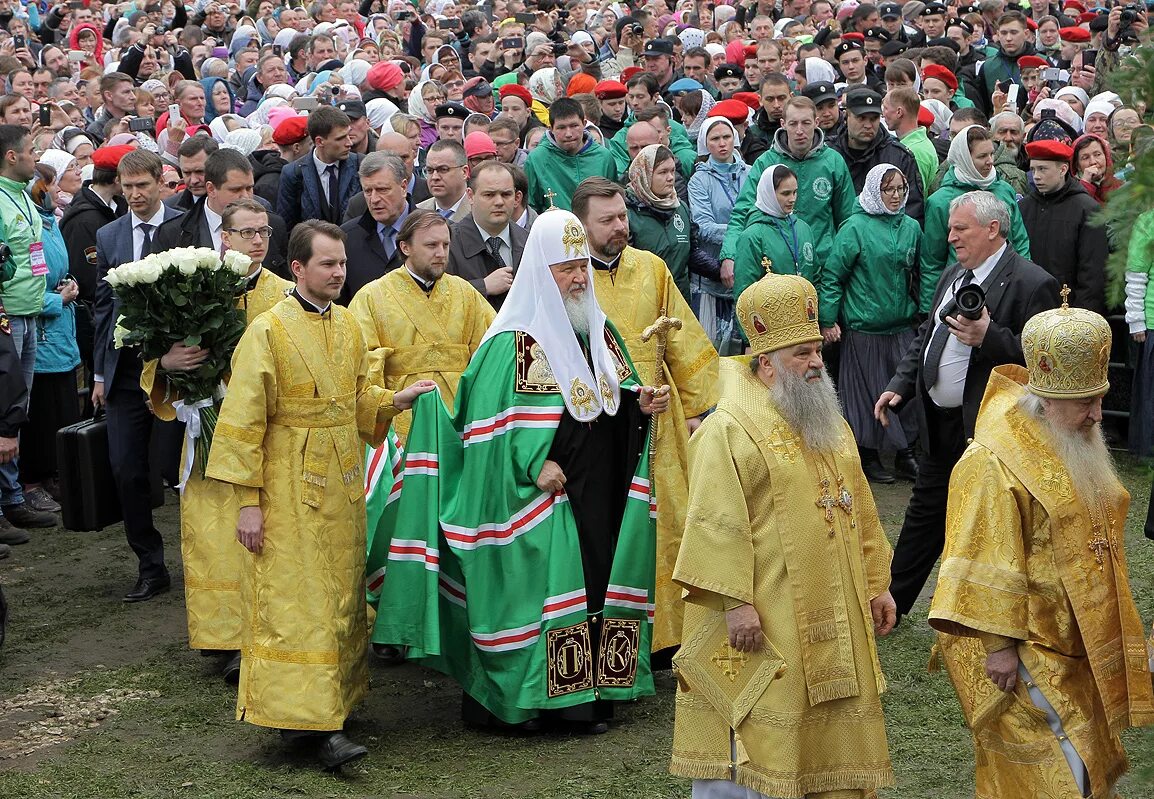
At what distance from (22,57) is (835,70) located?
908cm

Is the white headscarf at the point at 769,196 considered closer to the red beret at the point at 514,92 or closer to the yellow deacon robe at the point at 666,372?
the yellow deacon robe at the point at 666,372

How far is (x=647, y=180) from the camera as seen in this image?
9.67m

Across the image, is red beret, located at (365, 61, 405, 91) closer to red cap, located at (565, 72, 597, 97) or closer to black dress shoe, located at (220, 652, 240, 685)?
red cap, located at (565, 72, 597, 97)

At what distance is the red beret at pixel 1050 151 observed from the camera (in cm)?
1033

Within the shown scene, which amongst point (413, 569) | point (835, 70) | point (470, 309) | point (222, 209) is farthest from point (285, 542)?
point (835, 70)

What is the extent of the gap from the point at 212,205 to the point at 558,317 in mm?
2569

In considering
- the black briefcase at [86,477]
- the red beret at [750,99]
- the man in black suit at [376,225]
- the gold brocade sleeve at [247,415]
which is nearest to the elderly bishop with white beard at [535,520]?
the gold brocade sleeve at [247,415]

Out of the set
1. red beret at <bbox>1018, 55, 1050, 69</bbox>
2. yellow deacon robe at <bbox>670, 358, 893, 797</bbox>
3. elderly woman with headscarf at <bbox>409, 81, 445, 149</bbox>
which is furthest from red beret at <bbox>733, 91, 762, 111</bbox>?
yellow deacon robe at <bbox>670, 358, 893, 797</bbox>

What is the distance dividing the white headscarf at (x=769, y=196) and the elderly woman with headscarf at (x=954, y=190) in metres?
1.00

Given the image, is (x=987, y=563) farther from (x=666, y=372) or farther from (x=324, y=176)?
(x=324, y=176)

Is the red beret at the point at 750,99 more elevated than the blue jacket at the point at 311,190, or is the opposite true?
the red beret at the point at 750,99

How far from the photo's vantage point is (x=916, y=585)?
23.8ft

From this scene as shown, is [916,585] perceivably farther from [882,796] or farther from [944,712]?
[882,796]

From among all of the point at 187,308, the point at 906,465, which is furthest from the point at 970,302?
the point at 906,465
